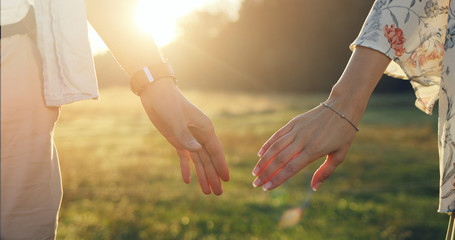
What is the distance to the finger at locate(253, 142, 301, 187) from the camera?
144 centimetres

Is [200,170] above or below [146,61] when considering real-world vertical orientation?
below

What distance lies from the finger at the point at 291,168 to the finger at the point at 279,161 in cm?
1

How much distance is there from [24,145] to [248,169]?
24.0 feet

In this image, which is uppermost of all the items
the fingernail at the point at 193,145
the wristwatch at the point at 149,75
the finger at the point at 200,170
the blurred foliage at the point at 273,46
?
the wristwatch at the point at 149,75

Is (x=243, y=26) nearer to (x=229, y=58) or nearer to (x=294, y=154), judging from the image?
(x=229, y=58)

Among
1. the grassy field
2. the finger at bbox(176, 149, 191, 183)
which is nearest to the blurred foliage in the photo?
the grassy field

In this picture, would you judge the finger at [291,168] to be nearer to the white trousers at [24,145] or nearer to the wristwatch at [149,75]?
the wristwatch at [149,75]

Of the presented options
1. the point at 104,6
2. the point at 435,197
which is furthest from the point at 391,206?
the point at 104,6

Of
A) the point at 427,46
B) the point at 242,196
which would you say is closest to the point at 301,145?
the point at 427,46

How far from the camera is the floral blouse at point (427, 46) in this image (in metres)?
1.34

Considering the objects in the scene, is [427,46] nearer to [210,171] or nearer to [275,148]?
[275,148]

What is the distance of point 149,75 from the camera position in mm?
1342

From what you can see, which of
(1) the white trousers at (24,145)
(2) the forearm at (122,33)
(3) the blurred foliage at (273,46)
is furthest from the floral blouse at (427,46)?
(3) the blurred foliage at (273,46)

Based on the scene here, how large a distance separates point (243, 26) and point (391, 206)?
19.8m
